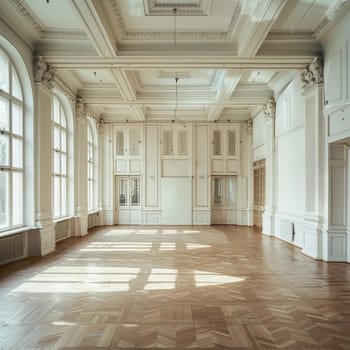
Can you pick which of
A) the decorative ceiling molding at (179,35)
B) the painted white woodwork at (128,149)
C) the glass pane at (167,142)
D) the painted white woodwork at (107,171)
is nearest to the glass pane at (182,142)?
the glass pane at (167,142)

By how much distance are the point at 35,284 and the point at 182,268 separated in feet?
7.70

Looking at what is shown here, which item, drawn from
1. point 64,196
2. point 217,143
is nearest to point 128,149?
point 217,143

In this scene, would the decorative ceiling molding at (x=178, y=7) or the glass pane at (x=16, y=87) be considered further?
the glass pane at (x=16, y=87)

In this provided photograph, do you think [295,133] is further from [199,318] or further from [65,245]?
[65,245]

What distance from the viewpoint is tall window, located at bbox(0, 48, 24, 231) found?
18.6ft

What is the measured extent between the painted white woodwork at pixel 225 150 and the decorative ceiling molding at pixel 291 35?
6.40m

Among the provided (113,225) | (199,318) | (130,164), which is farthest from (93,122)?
(199,318)

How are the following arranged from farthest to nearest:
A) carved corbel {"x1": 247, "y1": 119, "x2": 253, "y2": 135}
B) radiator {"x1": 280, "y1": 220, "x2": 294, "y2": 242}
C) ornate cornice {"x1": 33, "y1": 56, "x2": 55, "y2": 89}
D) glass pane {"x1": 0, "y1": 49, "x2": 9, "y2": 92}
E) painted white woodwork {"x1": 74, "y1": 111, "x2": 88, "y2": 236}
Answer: carved corbel {"x1": 247, "y1": 119, "x2": 253, "y2": 135}
painted white woodwork {"x1": 74, "y1": 111, "x2": 88, "y2": 236}
radiator {"x1": 280, "y1": 220, "x2": 294, "y2": 242}
ornate cornice {"x1": 33, "y1": 56, "x2": 55, "y2": 89}
glass pane {"x1": 0, "y1": 49, "x2": 9, "y2": 92}

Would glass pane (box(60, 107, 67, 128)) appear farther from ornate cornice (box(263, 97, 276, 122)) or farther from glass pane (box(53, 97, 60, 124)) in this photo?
ornate cornice (box(263, 97, 276, 122))

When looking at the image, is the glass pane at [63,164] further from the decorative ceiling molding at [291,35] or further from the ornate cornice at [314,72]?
the ornate cornice at [314,72]

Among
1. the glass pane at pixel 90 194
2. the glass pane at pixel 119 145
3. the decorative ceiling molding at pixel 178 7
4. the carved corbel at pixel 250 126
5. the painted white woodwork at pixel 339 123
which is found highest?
the decorative ceiling molding at pixel 178 7

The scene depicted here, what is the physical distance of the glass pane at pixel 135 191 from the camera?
1251cm

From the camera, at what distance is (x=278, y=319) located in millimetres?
3316

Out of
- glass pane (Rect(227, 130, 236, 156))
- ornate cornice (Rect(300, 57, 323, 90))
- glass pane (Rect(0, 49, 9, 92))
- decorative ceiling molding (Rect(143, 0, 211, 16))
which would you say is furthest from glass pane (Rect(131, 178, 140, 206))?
decorative ceiling molding (Rect(143, 0, 211, 16))
